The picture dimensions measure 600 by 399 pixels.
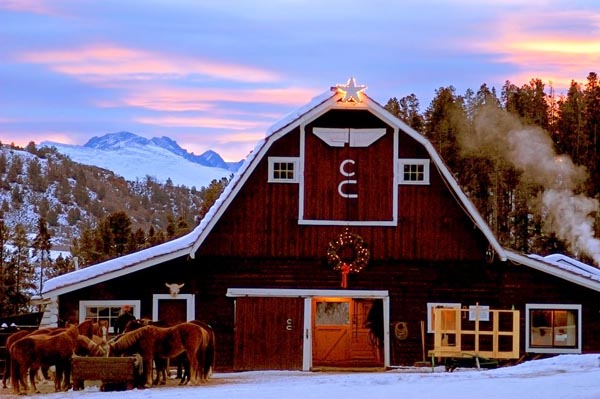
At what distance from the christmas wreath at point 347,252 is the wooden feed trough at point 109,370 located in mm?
7469

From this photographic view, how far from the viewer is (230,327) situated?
29297 mm

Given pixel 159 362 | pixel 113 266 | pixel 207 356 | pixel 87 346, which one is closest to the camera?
pixel 87 346

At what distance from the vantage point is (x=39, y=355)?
23391mm

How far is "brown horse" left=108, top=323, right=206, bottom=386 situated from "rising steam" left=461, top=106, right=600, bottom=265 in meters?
30.7

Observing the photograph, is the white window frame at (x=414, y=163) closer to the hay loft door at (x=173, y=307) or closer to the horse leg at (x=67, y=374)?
the hay loft door at (x=173, y=307)

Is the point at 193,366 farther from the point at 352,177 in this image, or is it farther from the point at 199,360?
the point at 352,177

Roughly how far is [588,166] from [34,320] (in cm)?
3775

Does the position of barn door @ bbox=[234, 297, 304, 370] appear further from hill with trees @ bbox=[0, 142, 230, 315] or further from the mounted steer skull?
hill with trees @ bbox=[0, 142, 230, 315]

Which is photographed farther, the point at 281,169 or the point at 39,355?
the point at 281,169

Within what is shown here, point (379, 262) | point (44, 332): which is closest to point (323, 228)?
point (379, 262)

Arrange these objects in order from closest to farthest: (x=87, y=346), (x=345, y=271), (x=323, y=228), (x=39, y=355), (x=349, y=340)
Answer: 1. (x=39, y=355)
2. (x=87, y=346)
3. (x=345, y=271)
4. (x=323, y=228)
5. (x=349, y=340)

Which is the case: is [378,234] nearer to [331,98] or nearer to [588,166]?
[331,98]

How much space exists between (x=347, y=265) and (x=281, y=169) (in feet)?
9.49

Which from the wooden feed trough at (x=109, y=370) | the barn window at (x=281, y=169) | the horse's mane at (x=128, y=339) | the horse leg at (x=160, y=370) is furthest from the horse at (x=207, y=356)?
the barn window at (x=281, y=169)
